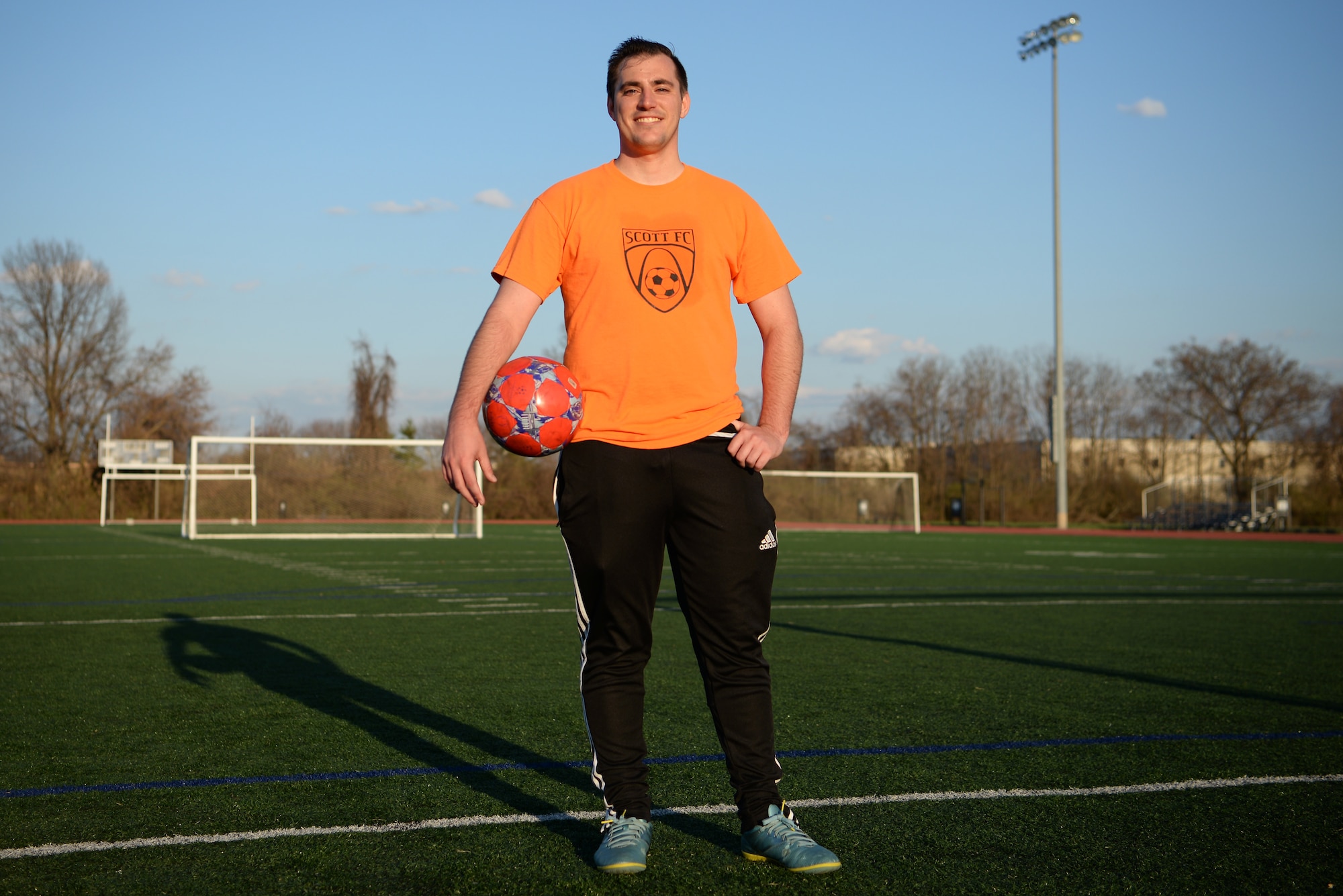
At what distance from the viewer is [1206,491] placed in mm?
→ 43438

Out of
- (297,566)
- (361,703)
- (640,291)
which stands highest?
(640,291)

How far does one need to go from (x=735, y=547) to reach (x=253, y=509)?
30.0 meters

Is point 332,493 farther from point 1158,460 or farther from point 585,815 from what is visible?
point 1158,460

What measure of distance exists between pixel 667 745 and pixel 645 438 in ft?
5.63

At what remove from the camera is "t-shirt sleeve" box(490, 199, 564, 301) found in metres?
2.70

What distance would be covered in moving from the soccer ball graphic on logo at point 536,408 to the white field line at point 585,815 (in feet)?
3.53

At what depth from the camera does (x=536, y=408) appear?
8.57ft

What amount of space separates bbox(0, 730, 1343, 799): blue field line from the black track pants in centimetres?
98

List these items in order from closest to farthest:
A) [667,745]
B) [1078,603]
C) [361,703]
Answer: [667,745]
[361,703]
[1078,603]

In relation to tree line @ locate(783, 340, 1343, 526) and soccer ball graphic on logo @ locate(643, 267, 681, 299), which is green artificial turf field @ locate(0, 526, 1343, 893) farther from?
tree line @ locate(783, 340, 1343, 526)

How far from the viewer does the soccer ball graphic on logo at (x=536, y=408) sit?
2.61 meters

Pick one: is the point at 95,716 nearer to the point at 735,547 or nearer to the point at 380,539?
the point at 735,547

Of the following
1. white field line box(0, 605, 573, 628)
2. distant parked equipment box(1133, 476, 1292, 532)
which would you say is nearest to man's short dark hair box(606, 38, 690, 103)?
white field line box(0, 605, 573, 628)

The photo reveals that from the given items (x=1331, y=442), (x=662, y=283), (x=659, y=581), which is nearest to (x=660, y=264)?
(x=662, y=283)
